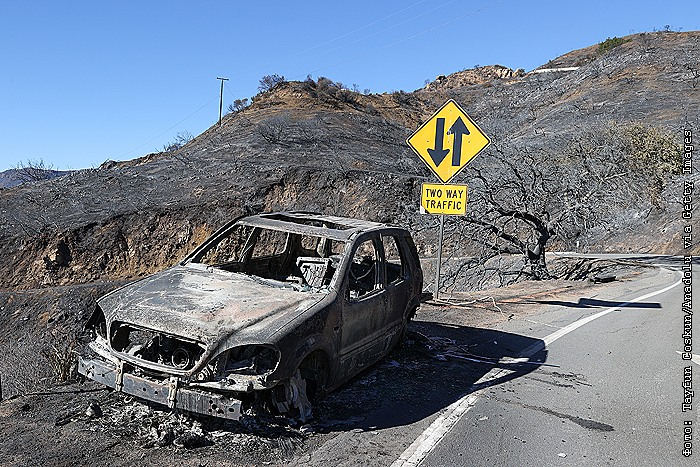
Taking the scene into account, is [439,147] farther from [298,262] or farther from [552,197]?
[552,197]

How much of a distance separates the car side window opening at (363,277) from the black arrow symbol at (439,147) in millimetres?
3926

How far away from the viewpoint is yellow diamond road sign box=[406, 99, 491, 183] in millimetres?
11047

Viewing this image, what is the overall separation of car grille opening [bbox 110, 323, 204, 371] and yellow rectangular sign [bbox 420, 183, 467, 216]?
265 inches

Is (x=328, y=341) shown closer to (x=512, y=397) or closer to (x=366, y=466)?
(x=366, y=466)

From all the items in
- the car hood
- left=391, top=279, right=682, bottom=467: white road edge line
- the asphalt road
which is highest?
the car hood

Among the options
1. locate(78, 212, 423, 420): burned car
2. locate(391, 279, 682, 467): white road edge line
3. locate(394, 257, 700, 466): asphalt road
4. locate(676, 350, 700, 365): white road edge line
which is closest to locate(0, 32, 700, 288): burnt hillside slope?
locate(394, 257, 700, 466): asphalt road

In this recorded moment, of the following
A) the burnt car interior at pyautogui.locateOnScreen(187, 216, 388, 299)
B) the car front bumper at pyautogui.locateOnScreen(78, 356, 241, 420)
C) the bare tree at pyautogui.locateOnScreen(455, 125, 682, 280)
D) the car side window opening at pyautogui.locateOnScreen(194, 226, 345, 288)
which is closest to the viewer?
the car front bumper at pyautogui.locateOnScreen(78, 356, 241, 420)

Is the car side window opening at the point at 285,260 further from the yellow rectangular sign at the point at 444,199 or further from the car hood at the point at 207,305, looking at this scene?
the yellow rectangular sign at the point at 444,199

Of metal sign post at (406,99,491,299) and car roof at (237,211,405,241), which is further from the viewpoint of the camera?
metal sign post at (406,99,491,299)

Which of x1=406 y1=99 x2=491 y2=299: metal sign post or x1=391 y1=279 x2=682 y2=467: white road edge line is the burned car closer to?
x1=391 y1=279 x2=682 y2=467: white road edge line

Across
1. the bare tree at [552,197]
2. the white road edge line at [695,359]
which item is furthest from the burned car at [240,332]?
the bare tree at [552,197]

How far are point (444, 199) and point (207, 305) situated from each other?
265 inches

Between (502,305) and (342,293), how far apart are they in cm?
701

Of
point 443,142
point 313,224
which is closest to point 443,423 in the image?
point 313,224
